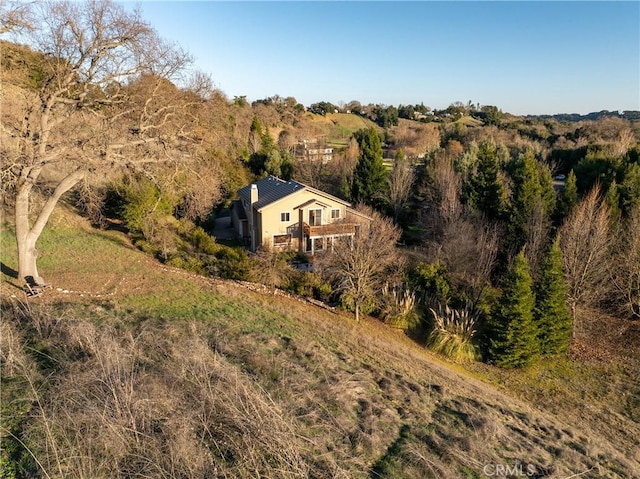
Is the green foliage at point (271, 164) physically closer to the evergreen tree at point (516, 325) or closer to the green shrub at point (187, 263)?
the green shrub at point (187, 263)

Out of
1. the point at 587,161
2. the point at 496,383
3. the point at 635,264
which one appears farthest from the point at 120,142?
the point at 587,161

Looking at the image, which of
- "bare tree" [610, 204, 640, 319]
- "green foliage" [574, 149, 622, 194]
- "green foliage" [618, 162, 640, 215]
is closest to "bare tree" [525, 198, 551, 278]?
"bare tree" [610, 204, 640, 319]

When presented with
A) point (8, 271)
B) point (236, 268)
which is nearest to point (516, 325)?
point (236, 268)

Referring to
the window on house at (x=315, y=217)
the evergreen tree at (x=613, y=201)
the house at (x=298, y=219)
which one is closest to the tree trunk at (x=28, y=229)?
the house at (x=298, y=219)

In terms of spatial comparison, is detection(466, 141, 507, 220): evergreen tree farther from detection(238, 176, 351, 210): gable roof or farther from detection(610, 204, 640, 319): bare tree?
detection(238, 176, 351, 210): gable roof

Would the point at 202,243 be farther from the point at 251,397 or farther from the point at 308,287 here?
the point at 251,397

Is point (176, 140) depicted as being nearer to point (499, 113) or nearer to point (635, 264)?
point (635, 264)
